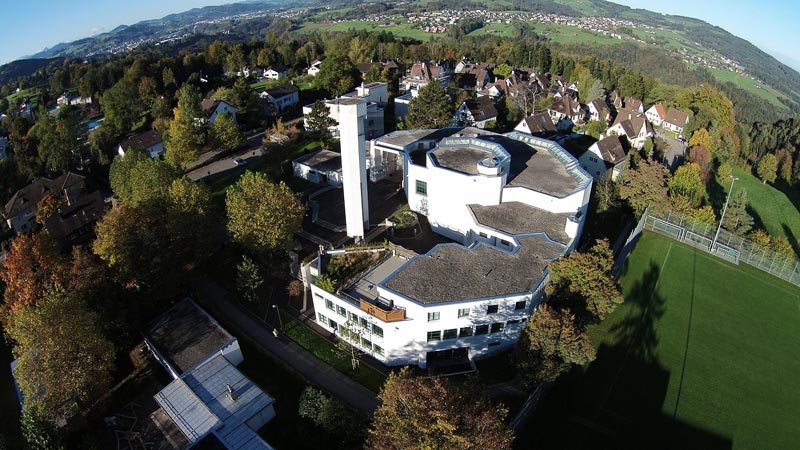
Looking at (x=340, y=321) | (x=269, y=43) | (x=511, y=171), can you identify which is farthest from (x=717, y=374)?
(x=269, y=43)

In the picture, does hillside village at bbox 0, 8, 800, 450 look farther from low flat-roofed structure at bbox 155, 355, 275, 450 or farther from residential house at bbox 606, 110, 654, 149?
residential house at bbox 606, 110, 654, 149

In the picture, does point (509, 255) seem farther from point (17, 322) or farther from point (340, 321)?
point (17, 322)

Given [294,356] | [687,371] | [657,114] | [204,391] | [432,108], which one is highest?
[432,108]

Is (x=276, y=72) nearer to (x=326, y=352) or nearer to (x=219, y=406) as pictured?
(x=326, y=352)

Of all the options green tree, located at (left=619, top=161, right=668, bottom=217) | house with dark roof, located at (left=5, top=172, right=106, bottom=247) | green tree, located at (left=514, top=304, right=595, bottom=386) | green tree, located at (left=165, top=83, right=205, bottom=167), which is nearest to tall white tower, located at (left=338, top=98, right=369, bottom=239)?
green tree, located at (left=514, top=304, right=595, bottom=386)

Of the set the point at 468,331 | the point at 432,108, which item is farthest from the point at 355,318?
the point at 432,108

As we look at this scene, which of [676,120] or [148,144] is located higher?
[676,120]
